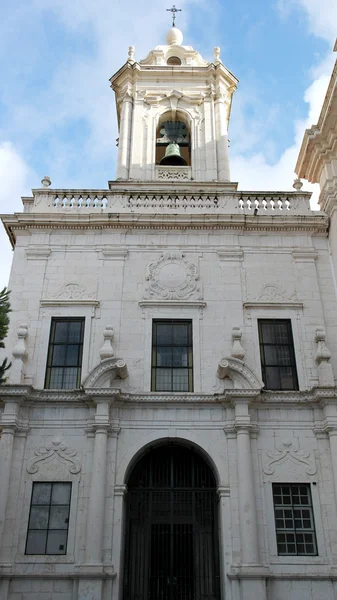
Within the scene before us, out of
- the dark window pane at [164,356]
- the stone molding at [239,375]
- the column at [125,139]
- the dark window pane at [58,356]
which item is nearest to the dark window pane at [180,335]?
the dark window pane at [164,356]

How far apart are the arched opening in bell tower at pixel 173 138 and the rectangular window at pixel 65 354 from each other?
6.82 meters

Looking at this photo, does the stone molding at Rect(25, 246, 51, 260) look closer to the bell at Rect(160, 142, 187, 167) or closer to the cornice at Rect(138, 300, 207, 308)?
the cornice at Rect(138, 300, 207, 308)

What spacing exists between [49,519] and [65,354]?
360 centimetres

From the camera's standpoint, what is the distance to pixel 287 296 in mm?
14227

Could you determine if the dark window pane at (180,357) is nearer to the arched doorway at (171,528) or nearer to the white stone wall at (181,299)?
the white stone wall at (181,299)

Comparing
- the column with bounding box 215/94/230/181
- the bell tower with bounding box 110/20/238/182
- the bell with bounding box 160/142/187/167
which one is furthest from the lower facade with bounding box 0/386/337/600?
the bell with bounding box 160/142/187/167

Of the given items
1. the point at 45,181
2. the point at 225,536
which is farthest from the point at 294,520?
the point at 45,181

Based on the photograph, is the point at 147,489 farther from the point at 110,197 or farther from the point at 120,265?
the point at 110,197

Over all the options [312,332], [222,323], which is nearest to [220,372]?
[222,323]

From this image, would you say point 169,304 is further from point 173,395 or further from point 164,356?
point 173,395

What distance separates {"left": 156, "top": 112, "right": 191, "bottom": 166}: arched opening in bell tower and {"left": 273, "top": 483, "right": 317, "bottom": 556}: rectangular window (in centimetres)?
1038

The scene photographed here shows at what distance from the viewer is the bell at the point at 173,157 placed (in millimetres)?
17953

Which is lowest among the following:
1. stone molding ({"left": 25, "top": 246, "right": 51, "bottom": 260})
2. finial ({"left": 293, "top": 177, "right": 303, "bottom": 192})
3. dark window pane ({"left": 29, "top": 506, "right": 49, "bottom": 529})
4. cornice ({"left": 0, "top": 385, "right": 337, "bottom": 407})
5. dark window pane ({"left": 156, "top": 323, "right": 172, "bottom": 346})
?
dark window pane ({"left": 29, "top": 506, "right": 49, "bottom": 529})

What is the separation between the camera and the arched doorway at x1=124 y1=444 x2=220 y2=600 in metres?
11.9
